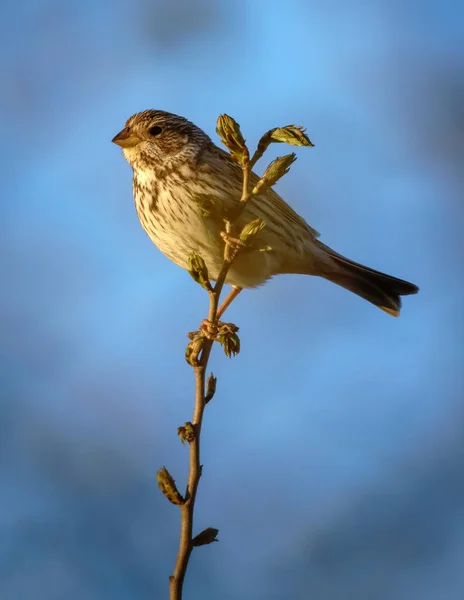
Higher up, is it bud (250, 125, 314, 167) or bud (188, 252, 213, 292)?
bud (250, 125, 314, 167)

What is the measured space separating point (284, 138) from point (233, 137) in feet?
0.56

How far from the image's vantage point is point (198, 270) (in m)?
2.60

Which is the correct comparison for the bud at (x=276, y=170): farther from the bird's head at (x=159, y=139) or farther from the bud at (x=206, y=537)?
the bird's head at (x=159, y=139)

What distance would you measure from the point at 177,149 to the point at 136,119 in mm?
521

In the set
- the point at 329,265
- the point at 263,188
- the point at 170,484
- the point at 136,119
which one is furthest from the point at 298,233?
the point at 170,484

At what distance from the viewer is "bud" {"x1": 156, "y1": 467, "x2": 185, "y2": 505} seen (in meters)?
2.13

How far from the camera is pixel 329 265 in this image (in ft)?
17.1

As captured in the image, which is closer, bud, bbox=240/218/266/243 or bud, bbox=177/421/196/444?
bud, bbox=177/421/196/444

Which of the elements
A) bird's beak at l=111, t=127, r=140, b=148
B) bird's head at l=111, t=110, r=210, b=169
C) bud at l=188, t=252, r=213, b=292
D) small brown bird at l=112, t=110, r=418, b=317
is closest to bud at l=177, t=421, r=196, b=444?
bud at l=188, t=252, r=213, b=292

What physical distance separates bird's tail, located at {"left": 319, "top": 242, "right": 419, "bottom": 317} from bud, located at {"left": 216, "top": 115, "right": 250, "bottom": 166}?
268 centimetres

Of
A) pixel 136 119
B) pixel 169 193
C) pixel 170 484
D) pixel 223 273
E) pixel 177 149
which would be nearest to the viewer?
pixel 170 484

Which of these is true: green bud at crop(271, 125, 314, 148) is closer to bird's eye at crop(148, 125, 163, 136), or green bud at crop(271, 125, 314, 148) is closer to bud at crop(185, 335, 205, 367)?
bud at crop(185, 335, 205, 367)

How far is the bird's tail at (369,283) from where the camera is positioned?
17.2 feet

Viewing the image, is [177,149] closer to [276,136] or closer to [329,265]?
[329,265]
